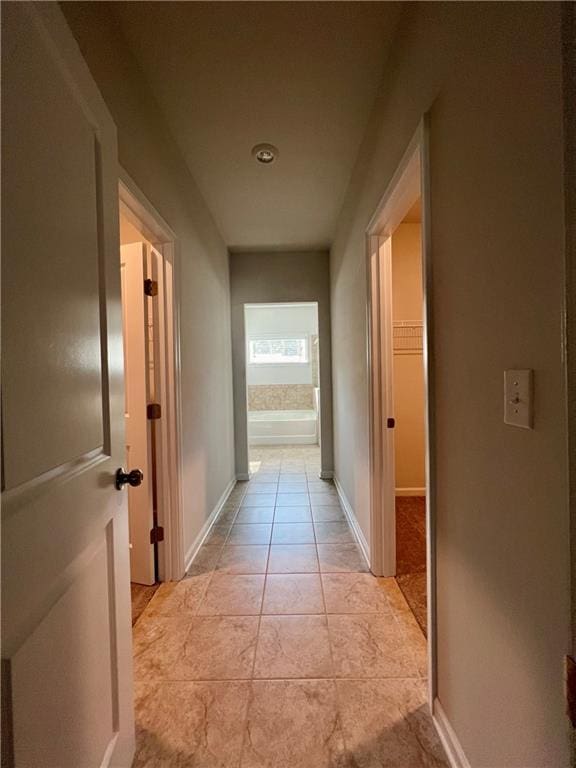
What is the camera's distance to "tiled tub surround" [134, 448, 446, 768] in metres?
1.06

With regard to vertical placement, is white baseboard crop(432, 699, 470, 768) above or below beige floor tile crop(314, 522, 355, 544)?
above

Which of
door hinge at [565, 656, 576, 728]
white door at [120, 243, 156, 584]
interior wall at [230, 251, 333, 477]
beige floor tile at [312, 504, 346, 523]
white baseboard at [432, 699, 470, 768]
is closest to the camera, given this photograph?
door hinge at [565, 656, 576, 728]

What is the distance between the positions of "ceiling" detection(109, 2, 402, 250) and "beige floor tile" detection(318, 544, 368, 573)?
2523 mm

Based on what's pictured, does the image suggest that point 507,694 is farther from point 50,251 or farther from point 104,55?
point 104,55

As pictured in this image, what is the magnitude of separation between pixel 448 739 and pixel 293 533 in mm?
1545

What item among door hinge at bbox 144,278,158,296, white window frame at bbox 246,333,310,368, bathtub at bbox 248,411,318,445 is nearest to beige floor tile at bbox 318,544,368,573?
door hinge at bbox 144,278,158,296

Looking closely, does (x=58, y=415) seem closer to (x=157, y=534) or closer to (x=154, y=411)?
(x=154, y=411)

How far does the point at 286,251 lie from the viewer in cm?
371

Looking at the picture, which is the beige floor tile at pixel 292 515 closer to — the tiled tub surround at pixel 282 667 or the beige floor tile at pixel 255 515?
the beige floor tile at pixel 255 515

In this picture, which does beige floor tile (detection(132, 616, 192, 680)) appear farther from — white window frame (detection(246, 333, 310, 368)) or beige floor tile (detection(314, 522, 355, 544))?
white window frame (detection(246, 333, 310, 368))

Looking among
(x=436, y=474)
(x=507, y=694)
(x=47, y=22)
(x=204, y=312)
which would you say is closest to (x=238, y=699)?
(x=507, y=694)

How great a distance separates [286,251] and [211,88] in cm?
219

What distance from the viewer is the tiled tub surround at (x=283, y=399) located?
7027 mm

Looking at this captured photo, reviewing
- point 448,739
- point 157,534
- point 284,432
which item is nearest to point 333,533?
point 157,534
